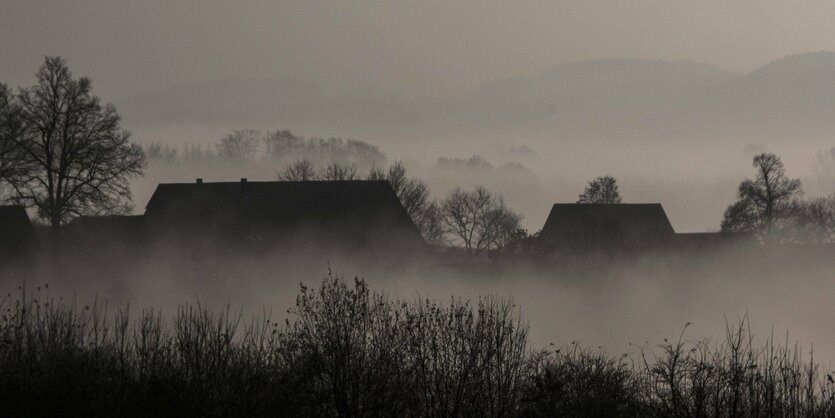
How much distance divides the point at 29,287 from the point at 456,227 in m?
66.6

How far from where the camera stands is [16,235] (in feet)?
206

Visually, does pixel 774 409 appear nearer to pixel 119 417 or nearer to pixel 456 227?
pixel 119 417

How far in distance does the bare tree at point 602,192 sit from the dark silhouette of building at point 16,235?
187ft

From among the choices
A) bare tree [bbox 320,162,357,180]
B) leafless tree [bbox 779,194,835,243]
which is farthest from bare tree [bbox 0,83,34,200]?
leafless tree [bbox 779,194,835,243]

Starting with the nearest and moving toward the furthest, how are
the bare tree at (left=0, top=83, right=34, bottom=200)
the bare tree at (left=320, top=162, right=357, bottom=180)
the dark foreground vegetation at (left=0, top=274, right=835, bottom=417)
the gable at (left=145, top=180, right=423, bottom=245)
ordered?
the dark foreground vegetation at (left=0, top=274, right=835, bottom=417)
the bare tree at (left=0, top=83, right=34, bottom=200)
the gable at (left=145, top=180, right=423, bottom=245)
the bare tree at (left=320, top=162, right=357, bottom=180)

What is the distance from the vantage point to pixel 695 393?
77.8 feet

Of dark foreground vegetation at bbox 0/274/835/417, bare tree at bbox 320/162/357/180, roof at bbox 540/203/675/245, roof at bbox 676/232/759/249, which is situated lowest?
dark foreground vegetation at bbox 0/274/835/417

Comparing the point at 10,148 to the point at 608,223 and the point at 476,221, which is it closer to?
the point at 608,223

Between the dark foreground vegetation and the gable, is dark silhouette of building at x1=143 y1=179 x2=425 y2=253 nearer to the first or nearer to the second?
the gable

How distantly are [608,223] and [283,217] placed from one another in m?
24.8

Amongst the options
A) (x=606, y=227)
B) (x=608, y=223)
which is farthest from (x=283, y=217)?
(x=608, y=223)

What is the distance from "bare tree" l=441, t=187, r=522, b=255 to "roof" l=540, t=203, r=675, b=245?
904 inches

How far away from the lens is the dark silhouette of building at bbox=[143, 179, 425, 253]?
76688 millimetres

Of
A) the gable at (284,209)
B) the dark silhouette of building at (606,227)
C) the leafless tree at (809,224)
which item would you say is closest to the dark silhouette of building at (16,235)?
the gable at (284,209)
